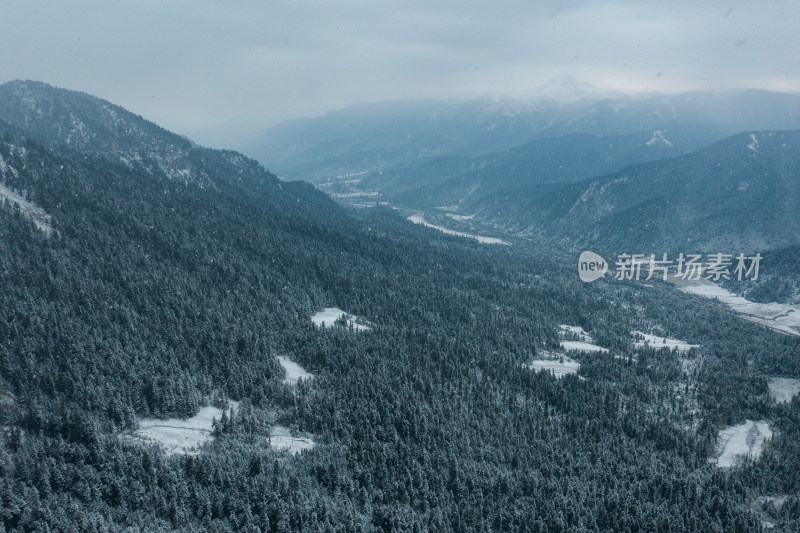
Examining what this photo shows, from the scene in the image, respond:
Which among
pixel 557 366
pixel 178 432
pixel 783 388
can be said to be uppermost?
pixel 783 388

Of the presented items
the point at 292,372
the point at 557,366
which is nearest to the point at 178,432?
the point at 292,372

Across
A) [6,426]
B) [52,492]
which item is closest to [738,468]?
[52,492]

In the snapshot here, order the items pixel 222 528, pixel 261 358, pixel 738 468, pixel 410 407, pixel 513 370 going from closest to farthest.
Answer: pixel 222 528 < pixel 738 468 < pixel 410 407 < pixel 261 358 < pixel 513 370

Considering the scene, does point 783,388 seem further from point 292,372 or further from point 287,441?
point 292,372

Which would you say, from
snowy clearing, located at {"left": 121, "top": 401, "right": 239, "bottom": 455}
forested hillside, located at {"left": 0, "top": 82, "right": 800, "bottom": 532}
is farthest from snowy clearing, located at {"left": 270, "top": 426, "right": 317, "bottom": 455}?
snowy clearing, located at {"left": 121, "top": 401, "right": 239, "bottom": 455}

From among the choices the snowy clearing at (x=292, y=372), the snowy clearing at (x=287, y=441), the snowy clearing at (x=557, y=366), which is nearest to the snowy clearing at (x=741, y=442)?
the snowy clearing at (x=557, y=366)

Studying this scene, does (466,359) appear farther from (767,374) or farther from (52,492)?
(52,492)

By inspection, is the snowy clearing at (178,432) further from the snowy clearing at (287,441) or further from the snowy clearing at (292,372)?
the snowy clearing at (292,372)

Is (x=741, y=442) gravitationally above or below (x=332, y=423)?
above
